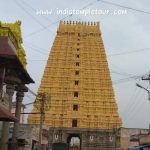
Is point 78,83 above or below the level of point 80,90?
above

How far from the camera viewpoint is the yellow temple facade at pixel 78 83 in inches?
2953

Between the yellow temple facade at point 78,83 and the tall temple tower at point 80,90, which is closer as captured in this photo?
the tall temple tower at point 80,90

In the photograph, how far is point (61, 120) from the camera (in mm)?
74312

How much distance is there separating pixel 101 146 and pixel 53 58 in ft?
68.9

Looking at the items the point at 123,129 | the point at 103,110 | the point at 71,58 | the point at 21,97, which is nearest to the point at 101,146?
the point at 103,110

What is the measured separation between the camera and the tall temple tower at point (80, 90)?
72938 millimetres

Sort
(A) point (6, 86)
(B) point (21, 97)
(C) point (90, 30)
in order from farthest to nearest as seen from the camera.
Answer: (C) point (90, 30) < (B) point (21, 97) < (A) point (6, 86)

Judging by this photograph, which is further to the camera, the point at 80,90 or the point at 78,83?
the point at 78,83

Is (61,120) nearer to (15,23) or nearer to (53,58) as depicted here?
(53,58)

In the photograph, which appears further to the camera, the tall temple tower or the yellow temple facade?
the yellow temple facade

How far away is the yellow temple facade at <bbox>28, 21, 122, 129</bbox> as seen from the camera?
75.0 m

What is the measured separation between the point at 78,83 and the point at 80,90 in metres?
2.06

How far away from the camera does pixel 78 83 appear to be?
79.4 meters

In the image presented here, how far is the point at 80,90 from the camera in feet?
255
